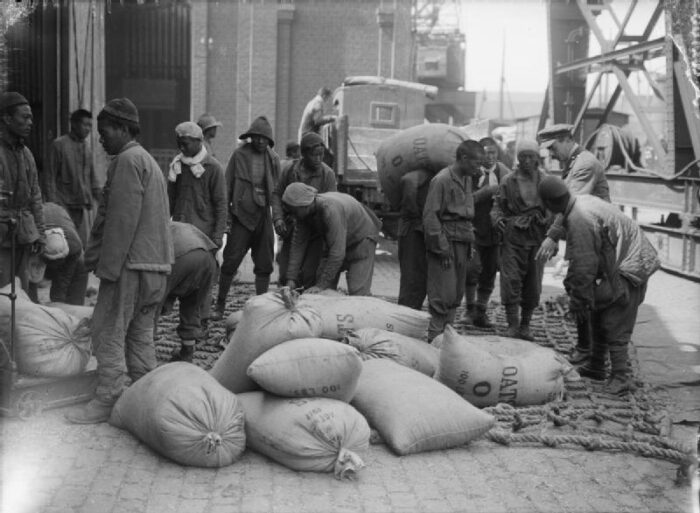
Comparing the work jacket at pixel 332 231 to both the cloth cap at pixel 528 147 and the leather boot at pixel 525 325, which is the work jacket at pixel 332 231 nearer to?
the cloth cap at pixel 528 147

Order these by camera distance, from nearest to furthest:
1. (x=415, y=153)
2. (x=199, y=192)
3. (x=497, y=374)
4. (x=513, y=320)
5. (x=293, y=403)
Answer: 1. (x=293, y=403)
2. (x=497, y=374)
3. (x=199, y=192)
4. (x=513, y=320)
5. (x=415, y=153)

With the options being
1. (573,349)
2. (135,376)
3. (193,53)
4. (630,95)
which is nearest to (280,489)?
(135,376)

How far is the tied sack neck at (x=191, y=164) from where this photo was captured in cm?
694

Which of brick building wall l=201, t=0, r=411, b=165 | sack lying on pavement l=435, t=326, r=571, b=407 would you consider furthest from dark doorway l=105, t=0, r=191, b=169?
sack lying on pavement l=435, t=326, r=571, b=407

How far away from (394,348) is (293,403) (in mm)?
1215

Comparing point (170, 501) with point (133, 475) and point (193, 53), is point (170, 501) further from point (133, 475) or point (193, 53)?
point (193, 53)

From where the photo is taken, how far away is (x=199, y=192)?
276 inches

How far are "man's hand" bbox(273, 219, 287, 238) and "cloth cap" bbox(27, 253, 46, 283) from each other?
1838 millimetres

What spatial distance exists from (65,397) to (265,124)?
3288 mm

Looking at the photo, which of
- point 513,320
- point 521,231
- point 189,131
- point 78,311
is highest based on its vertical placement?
point 189,131

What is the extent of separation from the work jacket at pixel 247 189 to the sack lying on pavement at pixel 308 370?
312 cm

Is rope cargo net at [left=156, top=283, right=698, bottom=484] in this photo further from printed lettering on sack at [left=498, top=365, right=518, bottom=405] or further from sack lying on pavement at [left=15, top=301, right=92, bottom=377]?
sack lying on pavement at [left=15, top=301, right=92, bottom=377]

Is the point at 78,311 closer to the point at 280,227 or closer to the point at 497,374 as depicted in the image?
the point at 280,227

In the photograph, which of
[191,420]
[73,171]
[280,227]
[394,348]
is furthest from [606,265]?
[73,171]
